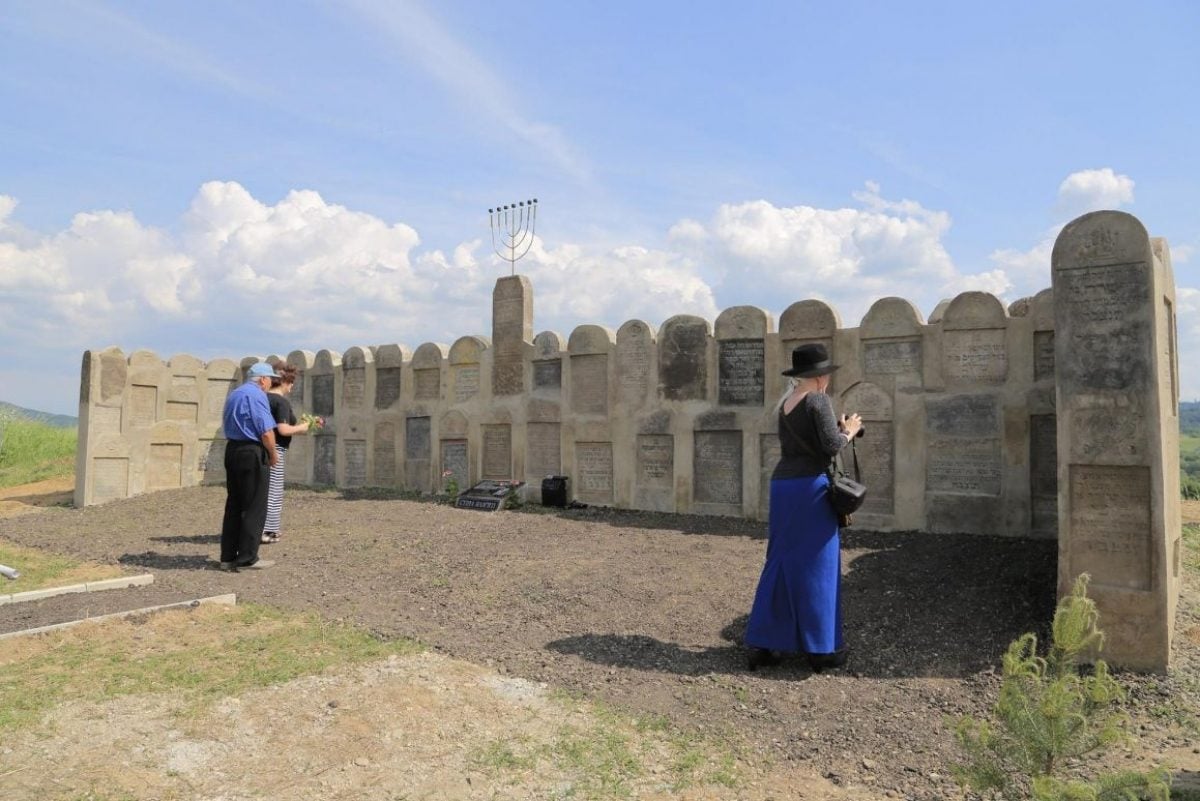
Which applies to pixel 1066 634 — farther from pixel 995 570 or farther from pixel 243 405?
pixel 243 405

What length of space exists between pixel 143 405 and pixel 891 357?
1118 centimetres

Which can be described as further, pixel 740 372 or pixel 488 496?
pixel 488 496

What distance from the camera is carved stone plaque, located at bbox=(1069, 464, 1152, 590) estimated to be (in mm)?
4602

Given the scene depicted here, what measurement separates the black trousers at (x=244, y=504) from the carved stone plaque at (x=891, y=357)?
577cm

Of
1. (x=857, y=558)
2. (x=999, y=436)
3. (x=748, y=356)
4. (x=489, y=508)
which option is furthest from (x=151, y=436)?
(x=999, y=436)

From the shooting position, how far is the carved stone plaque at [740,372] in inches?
349

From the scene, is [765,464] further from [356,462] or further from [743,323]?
[356,462]

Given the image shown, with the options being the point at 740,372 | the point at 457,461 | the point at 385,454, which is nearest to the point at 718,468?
the point at 740,372

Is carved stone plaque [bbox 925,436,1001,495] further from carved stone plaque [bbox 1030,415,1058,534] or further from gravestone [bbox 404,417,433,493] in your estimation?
gravestone [bbox 404,417,433,493]

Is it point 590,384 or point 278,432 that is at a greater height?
point 590,384

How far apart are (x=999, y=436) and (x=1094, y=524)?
2.69m

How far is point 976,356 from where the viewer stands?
7.48 meters

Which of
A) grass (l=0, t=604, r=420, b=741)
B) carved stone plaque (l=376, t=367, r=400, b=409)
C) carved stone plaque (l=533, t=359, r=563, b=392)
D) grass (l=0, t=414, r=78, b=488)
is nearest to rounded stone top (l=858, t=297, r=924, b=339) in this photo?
carved stone plaque (l=533, t=359, r=563, b=392)

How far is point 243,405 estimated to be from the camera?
289 inches
